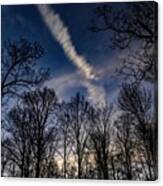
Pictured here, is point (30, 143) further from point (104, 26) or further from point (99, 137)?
point (104, 26)

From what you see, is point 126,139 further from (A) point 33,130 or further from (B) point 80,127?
(A) point 33,130

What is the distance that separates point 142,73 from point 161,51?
159 mm

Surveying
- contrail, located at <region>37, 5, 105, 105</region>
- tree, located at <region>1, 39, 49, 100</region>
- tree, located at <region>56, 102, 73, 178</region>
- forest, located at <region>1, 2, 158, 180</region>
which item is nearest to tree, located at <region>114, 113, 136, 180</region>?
forest, located at <region>1, 2, 158, 180</region>

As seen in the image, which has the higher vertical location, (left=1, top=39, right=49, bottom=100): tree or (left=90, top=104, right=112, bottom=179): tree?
(left=1, top=39, right=49, bottom=100): tree

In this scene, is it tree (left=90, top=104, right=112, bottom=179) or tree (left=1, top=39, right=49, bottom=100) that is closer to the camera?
tree (left=90, top=104, right=112, bottom=179)

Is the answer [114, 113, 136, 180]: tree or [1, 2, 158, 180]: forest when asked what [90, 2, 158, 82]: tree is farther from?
[114, 113, 136, 180]: tree

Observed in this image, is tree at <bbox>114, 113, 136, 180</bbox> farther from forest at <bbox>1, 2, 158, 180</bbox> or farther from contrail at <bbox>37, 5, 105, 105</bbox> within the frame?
A: contrail at <bbox>37, 5, 105, 105</bbox>

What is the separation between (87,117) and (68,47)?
0.41 meters

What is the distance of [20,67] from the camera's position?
418 centimetres

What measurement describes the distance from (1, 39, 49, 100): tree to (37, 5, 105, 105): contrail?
0.42ft

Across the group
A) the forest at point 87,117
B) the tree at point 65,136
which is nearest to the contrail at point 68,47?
the forest at point 87,117

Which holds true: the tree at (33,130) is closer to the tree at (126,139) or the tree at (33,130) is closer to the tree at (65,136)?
the tree at (65,136)

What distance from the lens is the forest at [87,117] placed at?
4016 millimetres

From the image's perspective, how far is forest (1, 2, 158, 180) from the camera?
13.2 feet
